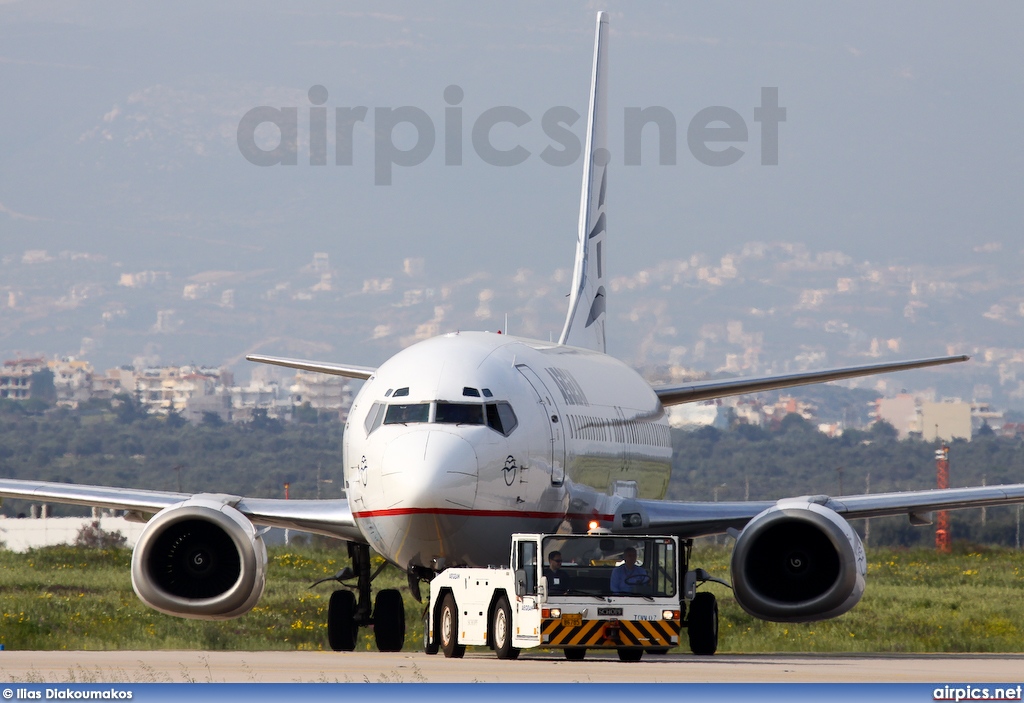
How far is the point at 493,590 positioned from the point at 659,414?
36.3 feet

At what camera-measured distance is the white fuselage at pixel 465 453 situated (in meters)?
21.4

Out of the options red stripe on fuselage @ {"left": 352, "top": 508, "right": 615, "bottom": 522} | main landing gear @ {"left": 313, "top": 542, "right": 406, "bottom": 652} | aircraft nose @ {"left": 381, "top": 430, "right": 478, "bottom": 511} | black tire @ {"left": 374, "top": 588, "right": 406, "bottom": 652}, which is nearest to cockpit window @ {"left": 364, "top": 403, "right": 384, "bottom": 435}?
aircraft nose @ {"left": 381, "top": 430, "right": 478, "bottom": 511}

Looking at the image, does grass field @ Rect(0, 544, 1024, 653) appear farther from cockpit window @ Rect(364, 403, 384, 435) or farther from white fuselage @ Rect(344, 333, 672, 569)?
cockpit window @ Rect(364, 403, 384, 435)

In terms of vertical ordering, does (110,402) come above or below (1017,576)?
above

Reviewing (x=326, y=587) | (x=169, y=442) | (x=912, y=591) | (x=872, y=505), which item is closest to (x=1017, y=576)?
(x=912, y=591)

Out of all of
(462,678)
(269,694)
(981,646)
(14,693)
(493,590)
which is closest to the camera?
(269,694)

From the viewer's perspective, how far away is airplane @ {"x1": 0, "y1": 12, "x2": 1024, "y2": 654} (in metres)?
21.7

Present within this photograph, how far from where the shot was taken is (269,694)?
13.5 m

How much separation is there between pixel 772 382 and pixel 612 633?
371 inches

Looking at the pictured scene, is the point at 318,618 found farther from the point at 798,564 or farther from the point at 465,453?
the point at 465,453

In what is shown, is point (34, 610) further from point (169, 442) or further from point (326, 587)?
point (169, 442)

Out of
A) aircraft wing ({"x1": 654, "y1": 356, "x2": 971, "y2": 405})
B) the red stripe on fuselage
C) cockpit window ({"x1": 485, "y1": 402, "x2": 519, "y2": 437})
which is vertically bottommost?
the red stripe on fuselage

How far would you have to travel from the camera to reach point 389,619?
25.3 m

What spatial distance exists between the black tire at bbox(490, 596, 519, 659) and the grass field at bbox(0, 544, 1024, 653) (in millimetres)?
10373
